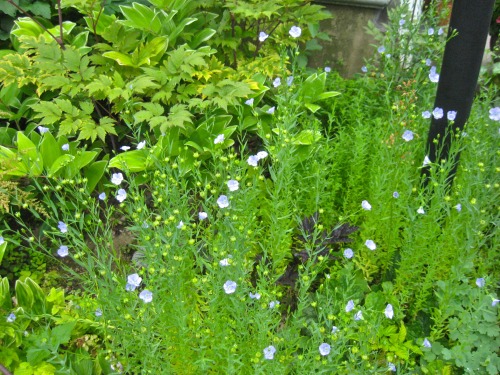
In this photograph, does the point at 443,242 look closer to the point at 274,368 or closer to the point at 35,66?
the point at 274,368

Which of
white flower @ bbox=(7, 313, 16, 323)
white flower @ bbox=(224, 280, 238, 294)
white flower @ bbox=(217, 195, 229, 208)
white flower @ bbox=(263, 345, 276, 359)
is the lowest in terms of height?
white flower @ bbox=(7, 313, 16, 323)

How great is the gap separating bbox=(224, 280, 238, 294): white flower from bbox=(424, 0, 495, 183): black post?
1073mm

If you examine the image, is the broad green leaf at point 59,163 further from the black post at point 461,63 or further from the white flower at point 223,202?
the black post at point 461,63

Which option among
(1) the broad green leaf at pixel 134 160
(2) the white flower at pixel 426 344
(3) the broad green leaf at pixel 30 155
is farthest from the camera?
(1) the broad green leaf at pixel 134 160

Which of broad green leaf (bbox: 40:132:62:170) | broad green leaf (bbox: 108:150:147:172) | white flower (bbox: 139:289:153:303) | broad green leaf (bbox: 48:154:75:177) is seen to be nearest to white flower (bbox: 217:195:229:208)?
white flower (bbox: 139:289:153:303)

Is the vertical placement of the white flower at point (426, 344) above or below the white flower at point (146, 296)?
below

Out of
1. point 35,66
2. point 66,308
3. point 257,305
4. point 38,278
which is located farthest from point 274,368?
point 35,66

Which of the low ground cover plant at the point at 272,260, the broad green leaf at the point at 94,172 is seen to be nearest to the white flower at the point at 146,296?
the low ground cover plant at the point at 272,260

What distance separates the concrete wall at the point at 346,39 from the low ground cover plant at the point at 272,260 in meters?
0.95

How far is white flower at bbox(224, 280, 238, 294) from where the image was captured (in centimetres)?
176

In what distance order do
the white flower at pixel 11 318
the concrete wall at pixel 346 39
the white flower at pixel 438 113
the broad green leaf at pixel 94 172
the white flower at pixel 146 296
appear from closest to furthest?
1. the white flower at pixel 146 296
2. the white flower at pixel 11 318
3. the white flower at pixel 438 113
4. the broad green leaf at pixel 94 172
5. the concrete wall at pixel 346 39

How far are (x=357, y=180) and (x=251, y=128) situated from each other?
0.73m

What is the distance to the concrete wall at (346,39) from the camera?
13.5 feet

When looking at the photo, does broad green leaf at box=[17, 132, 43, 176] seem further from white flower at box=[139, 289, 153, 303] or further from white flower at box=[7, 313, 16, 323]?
white flower at box=[139, 289, 153, 303]
